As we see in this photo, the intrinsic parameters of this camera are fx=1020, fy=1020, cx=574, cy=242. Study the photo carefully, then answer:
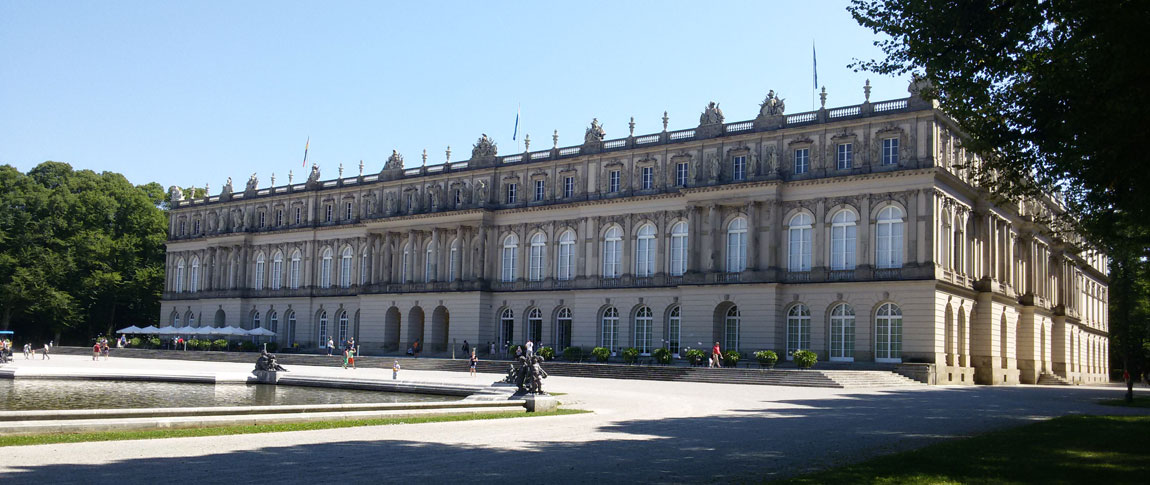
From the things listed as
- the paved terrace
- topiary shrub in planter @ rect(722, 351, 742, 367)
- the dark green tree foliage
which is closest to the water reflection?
the paved terrace

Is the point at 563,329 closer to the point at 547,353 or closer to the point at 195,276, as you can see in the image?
the point at 547,353

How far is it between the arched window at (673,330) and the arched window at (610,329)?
3.44m

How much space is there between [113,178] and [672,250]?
53232 millimetres

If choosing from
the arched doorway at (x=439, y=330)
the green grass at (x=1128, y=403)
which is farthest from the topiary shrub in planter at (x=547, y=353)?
the green grass at (x=1128, y=403)

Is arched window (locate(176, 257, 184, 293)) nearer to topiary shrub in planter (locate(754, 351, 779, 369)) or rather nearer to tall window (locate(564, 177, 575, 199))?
tall window (locate(564, 177, 575, 199))

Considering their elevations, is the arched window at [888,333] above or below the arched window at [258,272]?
below

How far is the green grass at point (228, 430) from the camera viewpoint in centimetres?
1516

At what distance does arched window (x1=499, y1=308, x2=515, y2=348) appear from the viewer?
206 ft

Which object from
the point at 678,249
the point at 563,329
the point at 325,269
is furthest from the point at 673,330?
the point at 325,269

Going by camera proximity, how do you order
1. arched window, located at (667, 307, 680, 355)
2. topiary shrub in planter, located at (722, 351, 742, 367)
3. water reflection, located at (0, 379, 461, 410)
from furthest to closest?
arched window, located at (667, 307, 680, 355)
topiary shrub in planter, located at (722, 351, 742, 367)
water reflection, located at (0, 379, 461, 410)

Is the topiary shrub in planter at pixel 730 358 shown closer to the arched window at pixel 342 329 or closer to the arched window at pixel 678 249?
the arched window at pixel 678 249

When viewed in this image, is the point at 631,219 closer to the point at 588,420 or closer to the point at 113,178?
the point at 588,420

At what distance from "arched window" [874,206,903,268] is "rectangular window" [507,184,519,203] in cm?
2351

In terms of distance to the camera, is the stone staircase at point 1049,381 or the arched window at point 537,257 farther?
the arched window at point 537,257
